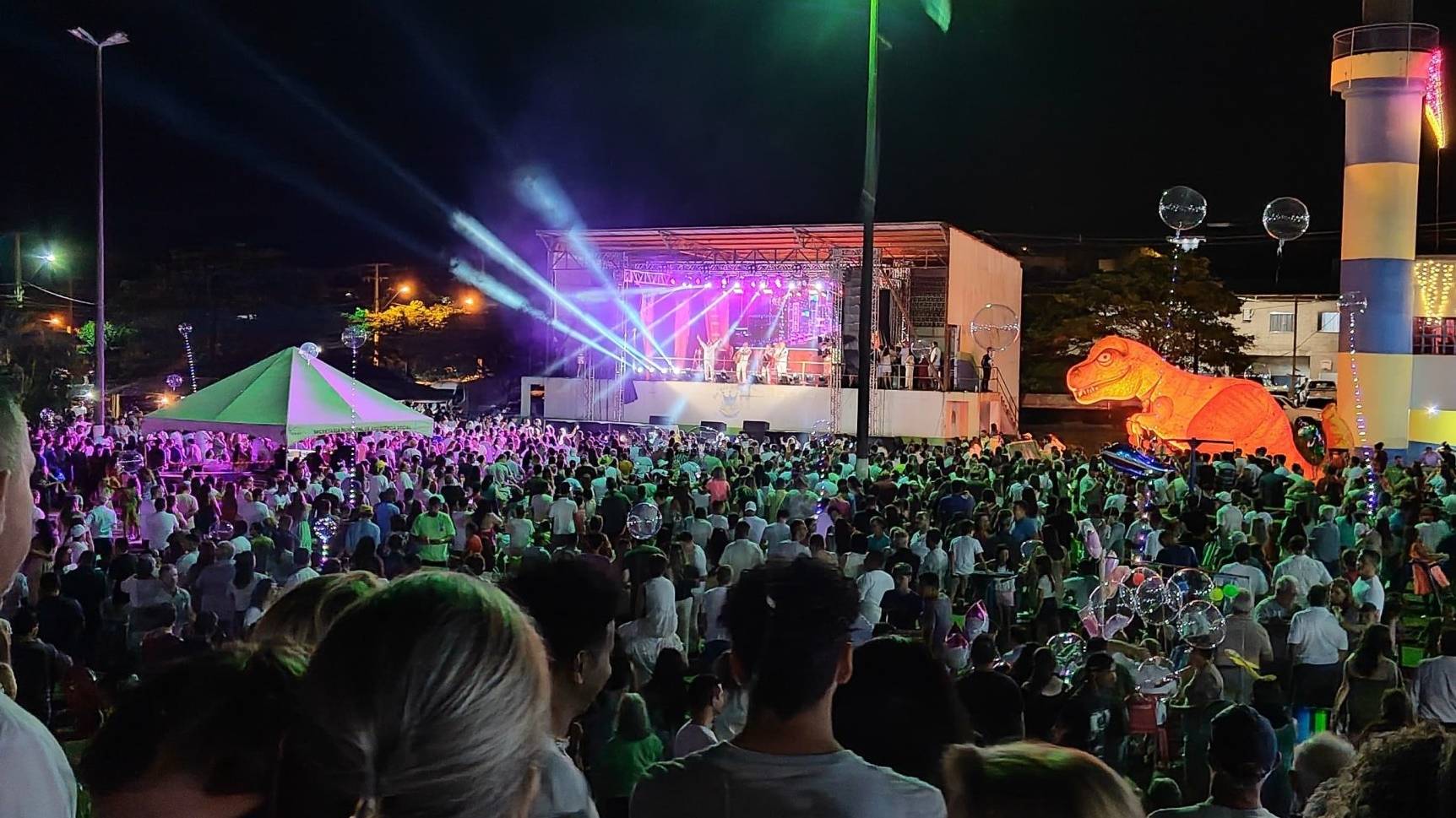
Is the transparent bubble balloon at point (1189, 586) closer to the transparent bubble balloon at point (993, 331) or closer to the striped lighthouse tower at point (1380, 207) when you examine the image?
the striped lighthouse tower at point (1380, 207)

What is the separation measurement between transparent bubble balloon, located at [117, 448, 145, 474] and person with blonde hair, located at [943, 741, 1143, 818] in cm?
1402

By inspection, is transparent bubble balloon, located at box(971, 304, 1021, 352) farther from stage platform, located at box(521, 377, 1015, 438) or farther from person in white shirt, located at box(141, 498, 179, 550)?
person in white shirt, located at box(141, 498, 179, 550)

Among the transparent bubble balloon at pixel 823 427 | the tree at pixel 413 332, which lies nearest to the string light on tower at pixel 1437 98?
the transparent bubble balloon at pixel 823 427

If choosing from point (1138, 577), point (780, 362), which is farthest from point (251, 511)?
point (780, 362)

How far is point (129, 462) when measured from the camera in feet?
46.5

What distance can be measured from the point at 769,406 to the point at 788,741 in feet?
84.4

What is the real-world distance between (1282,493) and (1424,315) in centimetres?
1904

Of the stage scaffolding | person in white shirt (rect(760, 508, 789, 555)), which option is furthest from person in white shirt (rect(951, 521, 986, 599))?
the stage scaffolding

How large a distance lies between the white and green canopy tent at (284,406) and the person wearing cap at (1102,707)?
10.4 m

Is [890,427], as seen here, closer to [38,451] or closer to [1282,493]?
[1282,493]

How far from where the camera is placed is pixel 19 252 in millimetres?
32219

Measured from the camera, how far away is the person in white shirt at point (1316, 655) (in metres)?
6.34

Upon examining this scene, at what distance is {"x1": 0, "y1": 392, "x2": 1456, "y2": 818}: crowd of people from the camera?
1.42 m

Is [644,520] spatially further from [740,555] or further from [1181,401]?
[1181,401]
